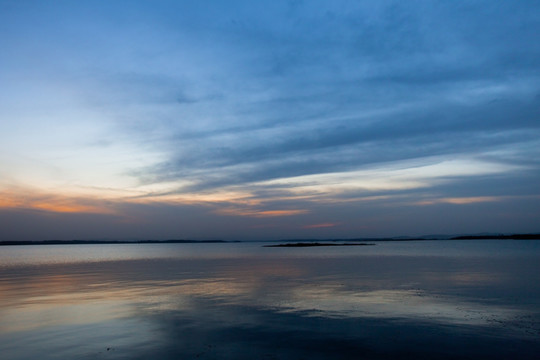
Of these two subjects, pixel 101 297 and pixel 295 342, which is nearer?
pixel 295 342

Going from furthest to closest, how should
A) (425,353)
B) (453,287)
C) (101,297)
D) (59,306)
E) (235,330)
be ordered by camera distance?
(453,287) → (101,297) → (59,306) → (235,330) → (425,353)

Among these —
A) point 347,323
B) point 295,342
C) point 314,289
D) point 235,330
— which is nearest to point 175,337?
point 235,330

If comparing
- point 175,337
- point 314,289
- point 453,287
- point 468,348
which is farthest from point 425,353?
point 453,287

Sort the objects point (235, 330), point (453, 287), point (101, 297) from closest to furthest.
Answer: point (235, 330), point (101, 297), point (453, 287)

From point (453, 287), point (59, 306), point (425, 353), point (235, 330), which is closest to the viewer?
point (425, 353)

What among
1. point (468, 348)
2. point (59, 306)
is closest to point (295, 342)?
point (468, 348)

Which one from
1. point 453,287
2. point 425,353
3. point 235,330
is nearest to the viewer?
point 425,353

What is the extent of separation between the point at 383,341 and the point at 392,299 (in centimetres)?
1118

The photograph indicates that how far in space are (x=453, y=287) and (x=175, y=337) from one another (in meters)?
25.1

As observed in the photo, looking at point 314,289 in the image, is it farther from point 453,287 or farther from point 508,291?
point 508,291

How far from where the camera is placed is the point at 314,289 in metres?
32.8

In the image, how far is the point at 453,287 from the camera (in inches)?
1291

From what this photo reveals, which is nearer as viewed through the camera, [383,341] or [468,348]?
[468,348]

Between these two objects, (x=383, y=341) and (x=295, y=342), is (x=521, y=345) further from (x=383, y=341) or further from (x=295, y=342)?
(x=295, y=342)
